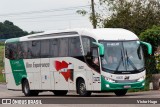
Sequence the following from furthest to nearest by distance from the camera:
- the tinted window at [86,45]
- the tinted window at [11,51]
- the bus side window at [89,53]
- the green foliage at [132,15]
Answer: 1. the green foliage at [132,15]
2. the tinted window at [11,51]
3. the tinted window at [86,45]
4. the bus side window at [89,53]

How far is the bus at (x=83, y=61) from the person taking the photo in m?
28.2

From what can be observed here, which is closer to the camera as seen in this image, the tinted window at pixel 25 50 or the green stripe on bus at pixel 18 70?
the tinted window at pixel 25 50

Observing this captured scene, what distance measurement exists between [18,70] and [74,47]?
21.7 feet

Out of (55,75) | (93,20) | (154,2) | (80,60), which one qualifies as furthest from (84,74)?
(154,2)

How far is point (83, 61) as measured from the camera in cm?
2931

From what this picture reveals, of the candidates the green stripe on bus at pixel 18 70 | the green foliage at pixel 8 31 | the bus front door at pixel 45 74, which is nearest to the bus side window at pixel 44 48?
the bus front door at pixel 45 74

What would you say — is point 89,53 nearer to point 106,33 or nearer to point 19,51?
point 106,33

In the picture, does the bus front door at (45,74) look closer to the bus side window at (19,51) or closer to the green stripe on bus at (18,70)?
the green stripe on bus at (18,70)

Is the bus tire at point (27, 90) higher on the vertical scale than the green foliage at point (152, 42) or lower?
lower

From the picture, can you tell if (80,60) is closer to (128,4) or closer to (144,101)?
(144,101)

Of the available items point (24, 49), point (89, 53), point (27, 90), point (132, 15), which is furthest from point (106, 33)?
point (132, 15)

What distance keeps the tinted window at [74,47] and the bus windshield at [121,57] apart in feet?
5.71

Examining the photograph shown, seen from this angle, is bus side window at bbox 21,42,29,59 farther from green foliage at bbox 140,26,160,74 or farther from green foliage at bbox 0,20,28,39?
green foliage at bbox 0,20,28,39

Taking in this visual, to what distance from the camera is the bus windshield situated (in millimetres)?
28141
